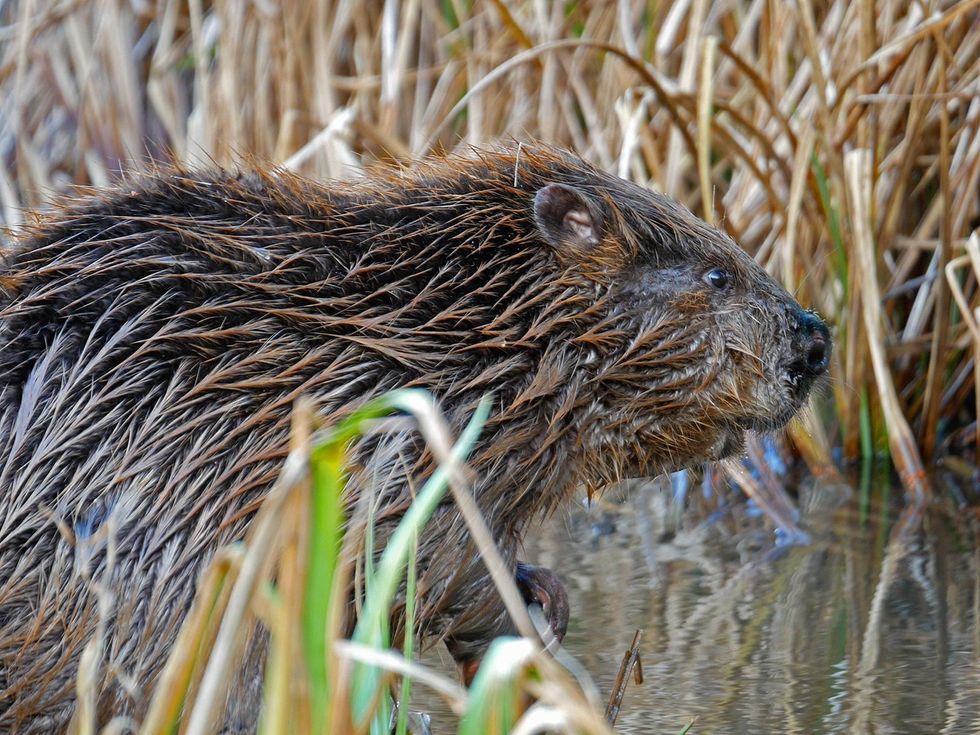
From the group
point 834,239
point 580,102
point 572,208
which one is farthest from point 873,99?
point 572,208

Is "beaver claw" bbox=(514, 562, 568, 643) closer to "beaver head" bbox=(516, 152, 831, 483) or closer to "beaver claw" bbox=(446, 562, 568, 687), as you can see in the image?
"beaver claw" bbox=(446, 562, 568, 687)

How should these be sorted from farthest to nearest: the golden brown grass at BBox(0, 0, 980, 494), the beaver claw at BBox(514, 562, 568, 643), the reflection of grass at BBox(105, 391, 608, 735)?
the golden brown grass at BBox(0, 0, 980, 494), the beaver claw at BBox(514, 562, 568, 643), the reflection of grass at BBox(105, 391, 608, 735)

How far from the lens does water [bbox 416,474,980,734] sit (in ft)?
8.03

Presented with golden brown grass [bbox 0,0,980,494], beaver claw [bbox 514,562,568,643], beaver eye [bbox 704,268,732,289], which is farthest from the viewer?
golden brown grass [bbox 0,0,980,494]

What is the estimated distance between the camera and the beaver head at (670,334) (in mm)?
2486

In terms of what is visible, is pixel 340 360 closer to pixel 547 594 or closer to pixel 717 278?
pixel 547 594

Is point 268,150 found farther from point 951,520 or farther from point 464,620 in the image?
point 464,620

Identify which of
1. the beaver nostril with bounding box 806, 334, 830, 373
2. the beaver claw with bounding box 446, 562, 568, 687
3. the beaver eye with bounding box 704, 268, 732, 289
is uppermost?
the beaver eye with bounding box 704, 268, 732, 289

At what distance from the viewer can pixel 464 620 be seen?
2.34m

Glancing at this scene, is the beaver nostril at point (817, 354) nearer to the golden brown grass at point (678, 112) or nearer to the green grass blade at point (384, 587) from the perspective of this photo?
the golden brown grass at point (678, 112)

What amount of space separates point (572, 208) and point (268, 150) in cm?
274

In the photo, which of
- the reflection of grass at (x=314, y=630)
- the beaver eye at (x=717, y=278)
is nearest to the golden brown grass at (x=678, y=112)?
the beaver eye at (x=717, y=278)

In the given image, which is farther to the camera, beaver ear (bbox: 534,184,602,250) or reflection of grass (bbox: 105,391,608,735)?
beaver ear (bbox: 534,184,602,250)

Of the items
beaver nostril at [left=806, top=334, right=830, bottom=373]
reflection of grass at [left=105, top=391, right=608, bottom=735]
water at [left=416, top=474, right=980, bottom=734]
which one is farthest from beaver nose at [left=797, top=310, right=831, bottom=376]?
reflection of grass at [left=105, top=391, right=608, bottom=735]
